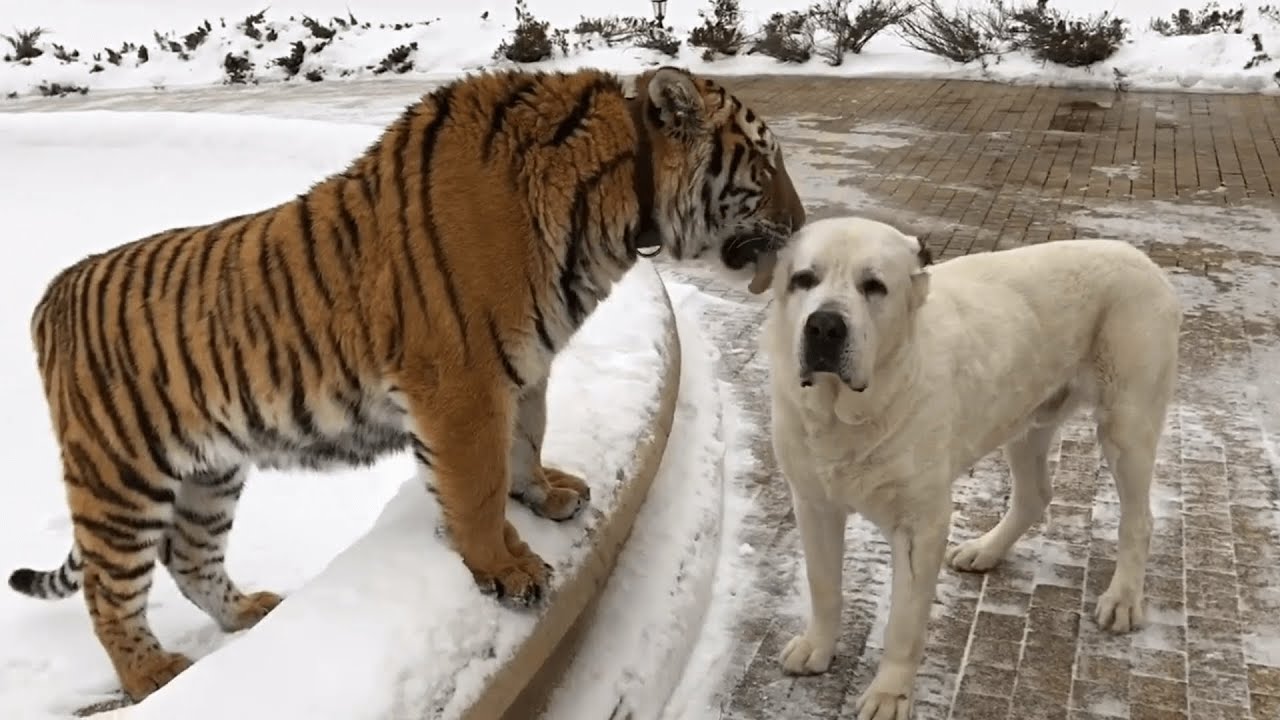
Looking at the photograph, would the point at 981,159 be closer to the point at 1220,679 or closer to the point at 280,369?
the point at 1220,679

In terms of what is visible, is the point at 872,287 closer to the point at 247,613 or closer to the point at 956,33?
the point at 247,613

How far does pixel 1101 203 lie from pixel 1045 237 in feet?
3.74

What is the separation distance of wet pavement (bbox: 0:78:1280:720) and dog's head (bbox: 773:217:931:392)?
109 centimetres

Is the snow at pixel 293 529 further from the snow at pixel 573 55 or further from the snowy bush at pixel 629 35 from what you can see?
the snowy bush at pixel 629 35

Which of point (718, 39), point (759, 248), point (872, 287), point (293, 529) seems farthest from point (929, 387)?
point (718, 39)

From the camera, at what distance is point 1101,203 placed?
8.24 m

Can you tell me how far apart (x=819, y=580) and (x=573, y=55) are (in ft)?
45.5

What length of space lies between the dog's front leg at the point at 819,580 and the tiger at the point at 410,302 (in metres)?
0.77

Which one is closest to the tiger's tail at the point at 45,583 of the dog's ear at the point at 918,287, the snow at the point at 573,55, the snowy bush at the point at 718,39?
the dog's ear at the point at 918,287

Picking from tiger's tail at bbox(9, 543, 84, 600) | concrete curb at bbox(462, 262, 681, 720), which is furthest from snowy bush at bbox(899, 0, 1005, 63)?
tiger's tail at bbox(9, 543, 84, 600)

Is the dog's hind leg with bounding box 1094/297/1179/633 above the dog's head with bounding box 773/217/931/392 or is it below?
below

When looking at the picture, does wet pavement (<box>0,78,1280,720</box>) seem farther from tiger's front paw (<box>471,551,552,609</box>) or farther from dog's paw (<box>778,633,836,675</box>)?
tiger's front paw (<box>471,551,552,609</box>)

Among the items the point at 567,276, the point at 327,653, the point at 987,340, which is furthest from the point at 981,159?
the point at 327,653

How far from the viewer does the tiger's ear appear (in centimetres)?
284
